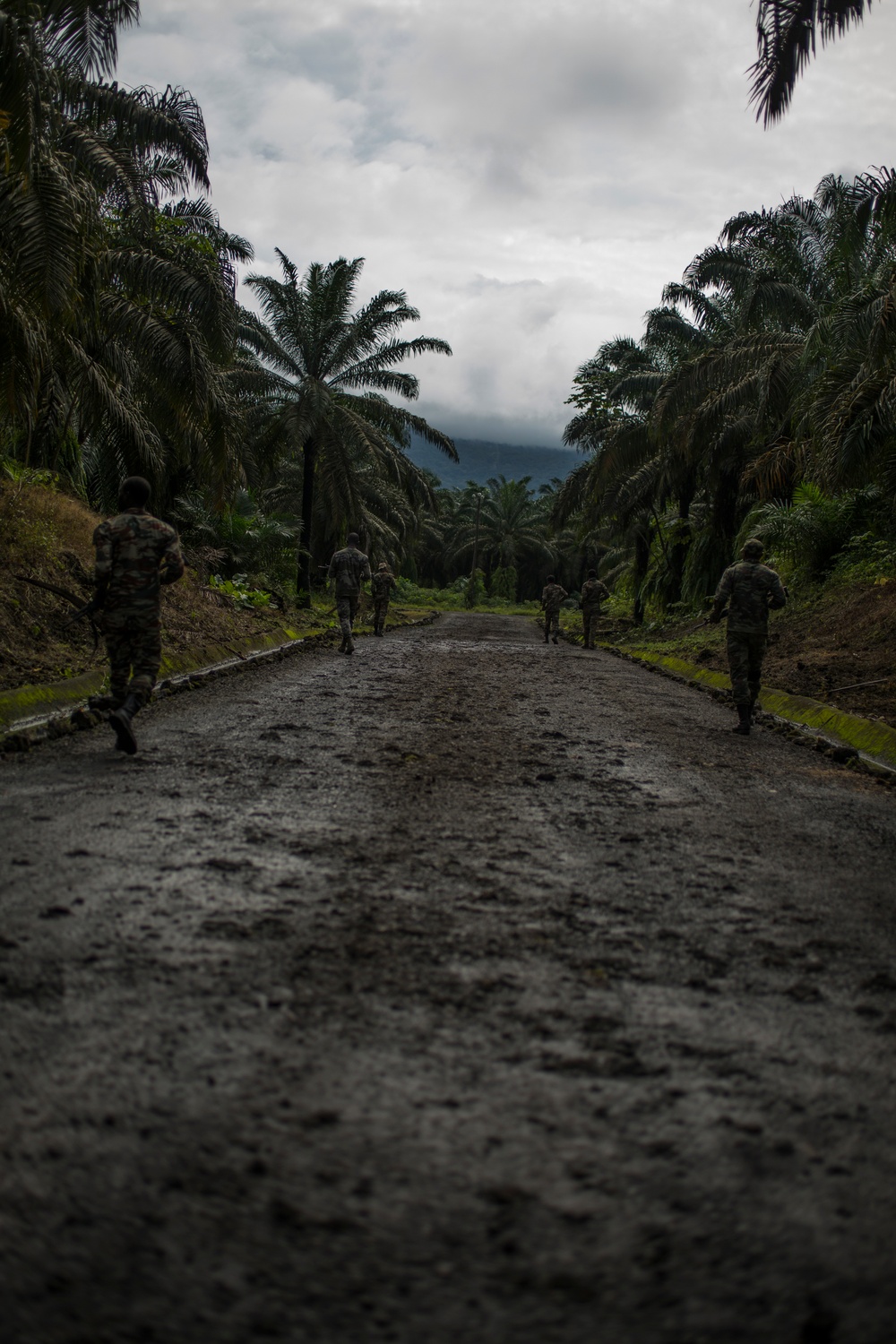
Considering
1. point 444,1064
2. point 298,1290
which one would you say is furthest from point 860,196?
point 298,1290

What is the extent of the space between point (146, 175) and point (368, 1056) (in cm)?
1400

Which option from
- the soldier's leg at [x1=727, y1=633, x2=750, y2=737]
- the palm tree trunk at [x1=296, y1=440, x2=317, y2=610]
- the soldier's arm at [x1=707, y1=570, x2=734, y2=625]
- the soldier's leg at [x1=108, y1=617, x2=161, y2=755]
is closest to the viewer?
the soldier's leg at [x1=108, y1=617, x2=161, y2=755]

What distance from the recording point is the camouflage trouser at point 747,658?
33.7 ft

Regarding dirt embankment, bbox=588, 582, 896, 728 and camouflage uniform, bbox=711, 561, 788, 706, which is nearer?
camouflage uniform, bbox=711, 561, 788, 706

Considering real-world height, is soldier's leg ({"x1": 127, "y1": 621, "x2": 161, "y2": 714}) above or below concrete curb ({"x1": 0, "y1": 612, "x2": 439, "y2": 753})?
above

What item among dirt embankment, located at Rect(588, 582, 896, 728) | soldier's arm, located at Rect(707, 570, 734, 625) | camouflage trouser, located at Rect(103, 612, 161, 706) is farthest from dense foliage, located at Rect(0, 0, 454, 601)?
dirt embankment, located at Rect(588, 582, 896, 728)

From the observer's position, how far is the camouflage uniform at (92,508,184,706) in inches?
291

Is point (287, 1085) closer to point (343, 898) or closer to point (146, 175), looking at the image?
point (343, 898)

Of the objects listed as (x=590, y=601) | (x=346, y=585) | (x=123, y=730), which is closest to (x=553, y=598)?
(x=590, y=601)

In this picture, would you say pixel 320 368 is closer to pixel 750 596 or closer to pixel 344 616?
pixel 344 616

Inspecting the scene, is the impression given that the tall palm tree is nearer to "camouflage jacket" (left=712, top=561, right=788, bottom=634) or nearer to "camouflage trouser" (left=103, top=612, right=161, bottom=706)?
"camouflage trouser" (left=103, top=612, right=161, bottom=706)

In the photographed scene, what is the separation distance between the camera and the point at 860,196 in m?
12.4

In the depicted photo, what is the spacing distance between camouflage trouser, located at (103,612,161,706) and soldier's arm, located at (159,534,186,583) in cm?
33

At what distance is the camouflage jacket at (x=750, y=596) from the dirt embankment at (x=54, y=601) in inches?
261
